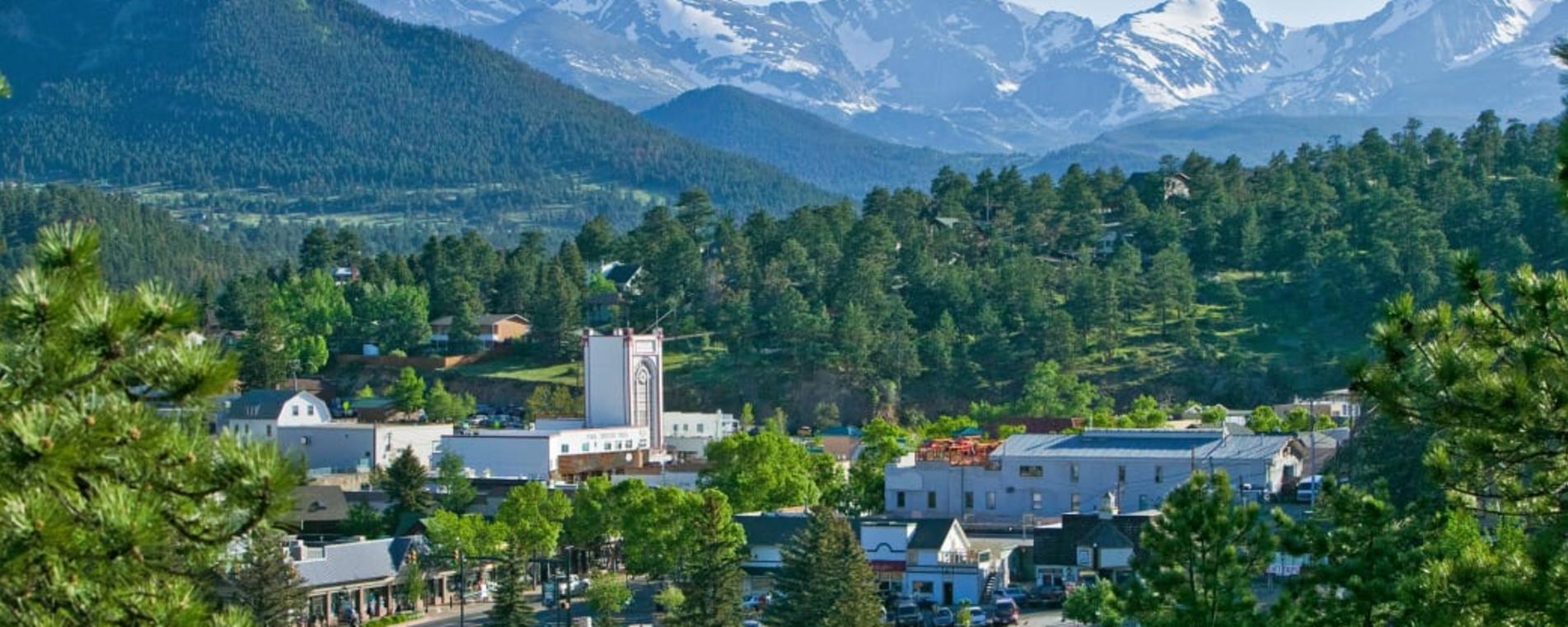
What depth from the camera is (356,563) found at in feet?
167

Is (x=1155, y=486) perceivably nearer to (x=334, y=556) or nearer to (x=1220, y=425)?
(x=1220, y=425)

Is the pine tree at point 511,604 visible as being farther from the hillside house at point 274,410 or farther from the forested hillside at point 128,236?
the forested hillside at point 128,236

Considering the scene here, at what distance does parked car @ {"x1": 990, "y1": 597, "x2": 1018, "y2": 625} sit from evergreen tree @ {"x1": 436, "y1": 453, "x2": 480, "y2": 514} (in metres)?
18.8

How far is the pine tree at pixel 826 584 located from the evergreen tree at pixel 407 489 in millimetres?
A: 18369

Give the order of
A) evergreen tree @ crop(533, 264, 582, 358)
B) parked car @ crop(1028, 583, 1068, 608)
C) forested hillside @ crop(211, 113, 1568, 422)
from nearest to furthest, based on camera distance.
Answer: parked car @ crop(1028, 583, 1068, 608), forested hillside @ crop(211, 113, 1568, 422), evergreen tree @ crop(533, 264, 582, 358)

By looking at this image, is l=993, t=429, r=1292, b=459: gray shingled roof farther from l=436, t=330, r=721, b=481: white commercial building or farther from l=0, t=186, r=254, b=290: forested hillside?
l=0, t=186, r=254, b=290: forested hillside

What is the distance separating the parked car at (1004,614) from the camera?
150 ft

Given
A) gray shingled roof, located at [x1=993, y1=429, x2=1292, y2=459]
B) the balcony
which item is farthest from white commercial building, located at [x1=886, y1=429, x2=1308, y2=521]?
the balcony

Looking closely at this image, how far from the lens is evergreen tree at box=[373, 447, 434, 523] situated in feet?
196

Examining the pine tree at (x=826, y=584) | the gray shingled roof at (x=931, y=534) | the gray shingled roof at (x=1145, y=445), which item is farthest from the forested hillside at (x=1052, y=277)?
the pine tree at (x=826, y=584)

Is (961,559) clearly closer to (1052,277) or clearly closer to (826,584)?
(826,584)

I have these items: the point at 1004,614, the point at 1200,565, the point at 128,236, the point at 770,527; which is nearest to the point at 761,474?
the point at 770,527

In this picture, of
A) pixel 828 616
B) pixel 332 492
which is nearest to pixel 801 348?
pixel 332 492

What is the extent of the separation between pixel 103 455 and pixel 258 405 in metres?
66.5
